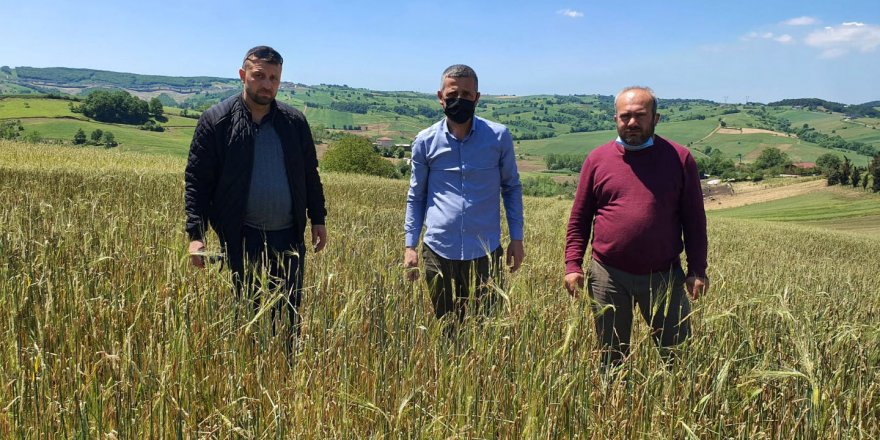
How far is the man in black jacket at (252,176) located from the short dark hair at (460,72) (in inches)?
36.3

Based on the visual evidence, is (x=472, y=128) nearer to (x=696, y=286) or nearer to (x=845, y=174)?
→ (x=696, y=286)

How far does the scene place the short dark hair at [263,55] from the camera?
274 cm

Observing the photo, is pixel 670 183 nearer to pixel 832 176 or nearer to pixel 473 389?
pixel 473 389

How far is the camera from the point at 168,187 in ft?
32.2

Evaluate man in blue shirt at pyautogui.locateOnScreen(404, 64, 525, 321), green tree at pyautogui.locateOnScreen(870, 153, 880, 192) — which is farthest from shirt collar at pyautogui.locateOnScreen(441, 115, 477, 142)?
green tree at pyautogui.locateOnScreen(870, 153, 880, 192)

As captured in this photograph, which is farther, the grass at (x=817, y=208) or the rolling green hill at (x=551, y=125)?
the rolling green hill at (x=551, y=125)

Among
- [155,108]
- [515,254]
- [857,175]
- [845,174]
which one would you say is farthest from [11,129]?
[845,174]

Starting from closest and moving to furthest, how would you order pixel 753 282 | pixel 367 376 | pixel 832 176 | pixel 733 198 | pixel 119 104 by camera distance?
pixel 367 376 → pixel 753 282 → pixel 832 176 → pixel 733 198 → pixel 119 104

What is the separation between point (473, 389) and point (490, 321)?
345mm

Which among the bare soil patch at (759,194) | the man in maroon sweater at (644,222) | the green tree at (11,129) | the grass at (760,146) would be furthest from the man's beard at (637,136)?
the grass at (760,146)

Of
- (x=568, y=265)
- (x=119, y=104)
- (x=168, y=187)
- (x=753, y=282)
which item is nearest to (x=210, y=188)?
(x=568, y=265)

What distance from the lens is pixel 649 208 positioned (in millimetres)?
2676

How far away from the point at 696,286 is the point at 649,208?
1.60ft

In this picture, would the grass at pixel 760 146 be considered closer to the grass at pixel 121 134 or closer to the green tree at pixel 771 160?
the green tree at pixel 771 160
